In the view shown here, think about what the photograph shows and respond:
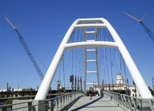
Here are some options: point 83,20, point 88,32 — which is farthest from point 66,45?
point 88,32

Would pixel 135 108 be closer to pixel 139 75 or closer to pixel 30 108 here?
pixel 139 75

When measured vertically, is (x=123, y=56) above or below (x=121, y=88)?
above

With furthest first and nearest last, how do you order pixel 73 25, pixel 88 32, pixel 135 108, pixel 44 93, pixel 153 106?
pixel 88 32 < pixel 73 25 < pixel 44 93 < pixel 135 108 < pixel 153 106

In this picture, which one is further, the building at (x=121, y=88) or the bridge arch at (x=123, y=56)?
the building at (x=121, y=88)

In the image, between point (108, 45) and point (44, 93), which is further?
point (108, 45)

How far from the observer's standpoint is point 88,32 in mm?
30422

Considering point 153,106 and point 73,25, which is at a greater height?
point 73,25

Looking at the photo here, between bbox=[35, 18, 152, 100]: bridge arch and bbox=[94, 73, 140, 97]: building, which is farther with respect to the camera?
bbox=[94, 73, 140, 97]: building

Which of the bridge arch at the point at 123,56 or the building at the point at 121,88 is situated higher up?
the bridge arch at the point at 123,56

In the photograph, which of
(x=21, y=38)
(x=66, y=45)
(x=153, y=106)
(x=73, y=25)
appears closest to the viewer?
(x=153, y=106)

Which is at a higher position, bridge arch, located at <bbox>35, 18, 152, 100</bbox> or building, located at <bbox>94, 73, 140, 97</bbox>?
bridge arch, located at <bbox>35, 18, 152, 100</bbox>

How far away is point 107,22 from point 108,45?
415 cm

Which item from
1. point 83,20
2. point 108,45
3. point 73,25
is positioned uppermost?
point 83,20

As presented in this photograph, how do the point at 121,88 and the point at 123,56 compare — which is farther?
the point at 121,88
